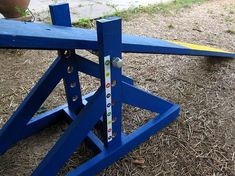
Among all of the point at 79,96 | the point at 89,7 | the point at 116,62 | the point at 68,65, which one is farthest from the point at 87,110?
the point at 89,7

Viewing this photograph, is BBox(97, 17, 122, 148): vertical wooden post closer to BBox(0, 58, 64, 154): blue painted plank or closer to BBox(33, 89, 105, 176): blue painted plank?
BBox(33, 89, 105, 176): blue painted plank

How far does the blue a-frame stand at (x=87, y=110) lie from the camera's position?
1.25m

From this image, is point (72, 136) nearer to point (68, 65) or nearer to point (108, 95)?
point (108, 95)

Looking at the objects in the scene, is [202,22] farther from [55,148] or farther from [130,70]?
[55,148]

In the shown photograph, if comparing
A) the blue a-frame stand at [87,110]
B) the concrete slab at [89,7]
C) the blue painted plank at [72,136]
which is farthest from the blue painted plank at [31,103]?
the concrete slab at [89,7]

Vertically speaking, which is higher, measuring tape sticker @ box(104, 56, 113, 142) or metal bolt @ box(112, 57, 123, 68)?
metal bolt @ box(112, 57, 123, 68)

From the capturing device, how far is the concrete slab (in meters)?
3.85

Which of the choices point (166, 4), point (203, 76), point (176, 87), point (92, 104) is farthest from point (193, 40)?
point (92, 104)

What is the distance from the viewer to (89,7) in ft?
13.8

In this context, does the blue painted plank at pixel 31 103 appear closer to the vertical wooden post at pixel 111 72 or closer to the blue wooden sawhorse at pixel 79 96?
the blue wooden sawhorse at pixel 79 96

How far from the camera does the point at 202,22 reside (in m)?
3.63

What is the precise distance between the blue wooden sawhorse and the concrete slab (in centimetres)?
220

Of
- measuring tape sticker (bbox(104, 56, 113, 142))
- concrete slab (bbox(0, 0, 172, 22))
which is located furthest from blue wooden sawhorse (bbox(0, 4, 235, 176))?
concrete slab (bbox(0, 0, 172, 22))

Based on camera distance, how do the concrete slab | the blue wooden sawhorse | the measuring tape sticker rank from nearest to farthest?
the blue wooden sawhorse → the measuring tape sticker → the concrete slab
